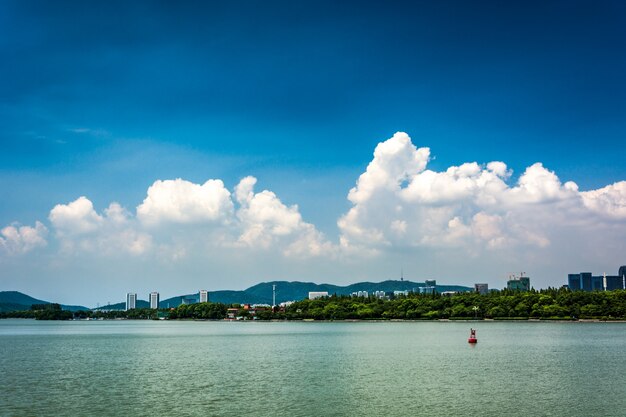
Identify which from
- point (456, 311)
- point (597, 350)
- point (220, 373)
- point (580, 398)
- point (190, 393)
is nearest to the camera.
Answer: point (580, 398)

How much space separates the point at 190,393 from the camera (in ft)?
132

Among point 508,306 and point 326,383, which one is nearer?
point 326,383

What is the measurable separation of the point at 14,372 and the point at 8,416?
79.3 feet

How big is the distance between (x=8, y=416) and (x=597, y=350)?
205ft

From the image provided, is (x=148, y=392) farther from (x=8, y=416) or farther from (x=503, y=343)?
(x=503, y=343)

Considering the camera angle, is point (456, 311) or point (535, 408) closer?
point (535, 408)

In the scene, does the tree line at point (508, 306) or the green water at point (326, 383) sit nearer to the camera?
the green water at point (326, 383)

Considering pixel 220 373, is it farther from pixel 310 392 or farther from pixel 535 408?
pixel 535 408

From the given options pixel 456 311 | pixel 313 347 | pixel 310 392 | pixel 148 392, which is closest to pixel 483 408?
pixel 310 392

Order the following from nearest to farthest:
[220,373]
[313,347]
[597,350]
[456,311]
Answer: [220,373] < [597,350] < [313,347] < [456,311]

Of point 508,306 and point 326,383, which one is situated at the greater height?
point 508,306

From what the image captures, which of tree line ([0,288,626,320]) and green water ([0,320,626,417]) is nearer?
green water ([0,320,626,417])

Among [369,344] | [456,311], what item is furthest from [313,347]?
[456,311]

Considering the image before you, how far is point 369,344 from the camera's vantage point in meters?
A: 85.2
